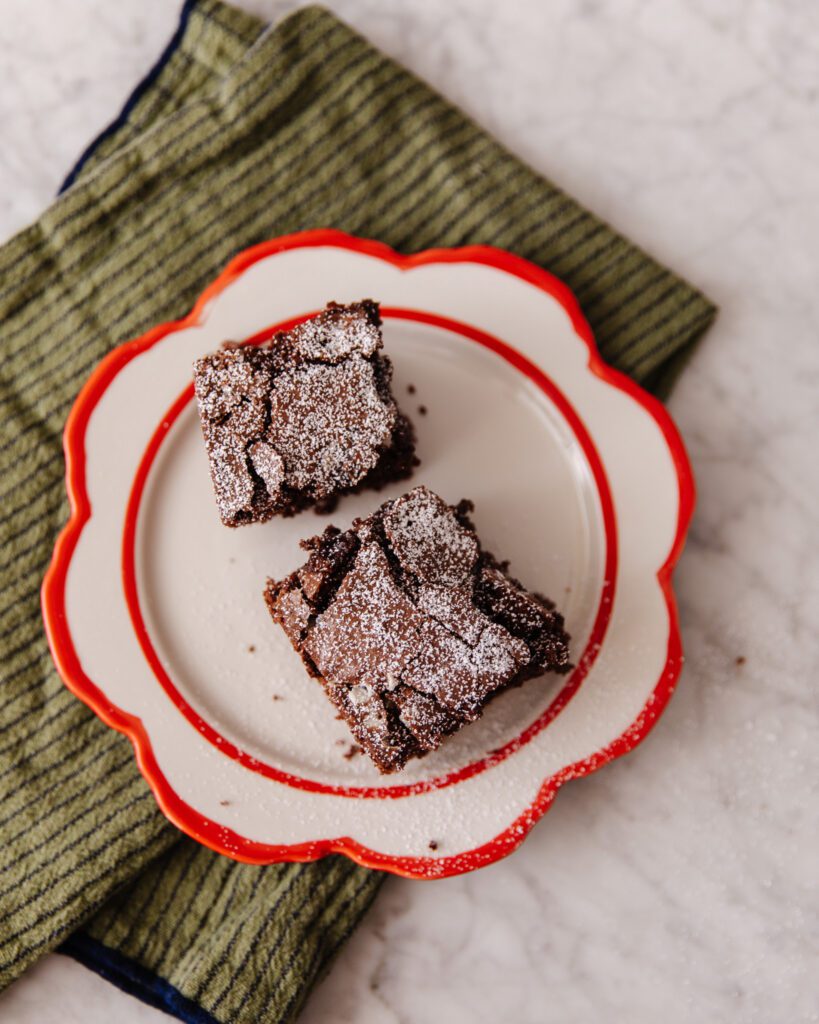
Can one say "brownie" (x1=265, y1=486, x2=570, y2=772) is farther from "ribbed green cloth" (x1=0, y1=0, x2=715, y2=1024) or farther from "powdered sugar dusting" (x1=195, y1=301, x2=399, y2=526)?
"ribbed green cloth" (x1=0, y1=0, x2=715, y2=1024)

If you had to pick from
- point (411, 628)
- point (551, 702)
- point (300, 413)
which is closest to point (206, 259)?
point (300, 413)

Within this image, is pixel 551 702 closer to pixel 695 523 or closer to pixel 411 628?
pixel 411 628

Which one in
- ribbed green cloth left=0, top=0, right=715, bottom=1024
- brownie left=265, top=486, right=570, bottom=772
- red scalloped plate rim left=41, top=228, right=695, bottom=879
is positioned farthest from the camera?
A: ribbed green cloth left=0, top=0, right=715, bottom=1024

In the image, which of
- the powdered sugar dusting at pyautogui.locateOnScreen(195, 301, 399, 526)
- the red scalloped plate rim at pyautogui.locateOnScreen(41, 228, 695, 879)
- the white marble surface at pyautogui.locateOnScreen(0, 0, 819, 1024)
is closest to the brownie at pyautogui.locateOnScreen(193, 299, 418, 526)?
the powdered sugar dusting at pyautogui.locateOnScreen(195, 301, 399, 526)

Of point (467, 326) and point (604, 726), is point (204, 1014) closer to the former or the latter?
point (604, 726)

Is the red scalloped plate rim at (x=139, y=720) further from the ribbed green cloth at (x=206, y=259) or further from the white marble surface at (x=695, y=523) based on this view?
the white marble surface at (x=695, y=523)

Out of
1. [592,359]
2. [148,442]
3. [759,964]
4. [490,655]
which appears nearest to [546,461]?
[592,359]
